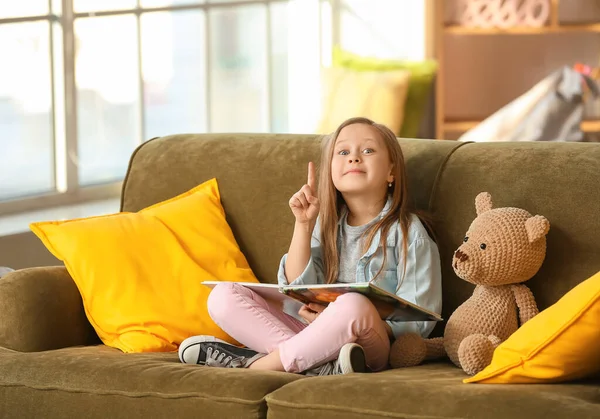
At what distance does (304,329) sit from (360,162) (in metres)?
0.46

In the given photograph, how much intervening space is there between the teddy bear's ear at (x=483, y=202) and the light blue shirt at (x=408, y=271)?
0.45ft

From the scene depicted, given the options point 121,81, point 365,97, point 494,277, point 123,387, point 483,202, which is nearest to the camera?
point 123,387

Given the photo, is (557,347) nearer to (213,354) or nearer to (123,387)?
(213,354)

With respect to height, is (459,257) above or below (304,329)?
above

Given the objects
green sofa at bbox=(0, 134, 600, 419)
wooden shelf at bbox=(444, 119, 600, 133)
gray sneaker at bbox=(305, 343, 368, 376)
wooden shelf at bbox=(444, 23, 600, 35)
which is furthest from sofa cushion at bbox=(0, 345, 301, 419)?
wooden shelf at bbox=(444, 23, 600, 35)

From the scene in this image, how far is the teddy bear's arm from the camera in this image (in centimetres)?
232

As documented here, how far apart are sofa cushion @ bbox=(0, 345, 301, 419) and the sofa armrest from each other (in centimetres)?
9

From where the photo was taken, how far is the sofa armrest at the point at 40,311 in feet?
8.09

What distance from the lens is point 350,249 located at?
257 centimetres

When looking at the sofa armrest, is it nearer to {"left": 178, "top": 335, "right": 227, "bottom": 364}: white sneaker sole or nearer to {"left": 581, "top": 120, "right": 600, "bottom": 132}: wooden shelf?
{"left": 178, "top": 335, "right": 227, "bottom": 364}: white sneaker sole

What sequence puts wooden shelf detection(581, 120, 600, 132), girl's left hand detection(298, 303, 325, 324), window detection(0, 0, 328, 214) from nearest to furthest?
girl's left hand detection(298, 303, 325, 324) → window detection(0, 0, 328, 214) → wooden shelf detection(581, 120, 600, 132)

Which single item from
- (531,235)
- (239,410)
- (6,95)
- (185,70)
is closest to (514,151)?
(531,235)

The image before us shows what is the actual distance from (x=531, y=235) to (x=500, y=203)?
0.23m

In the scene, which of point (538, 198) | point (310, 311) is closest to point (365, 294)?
point (310, 311)
